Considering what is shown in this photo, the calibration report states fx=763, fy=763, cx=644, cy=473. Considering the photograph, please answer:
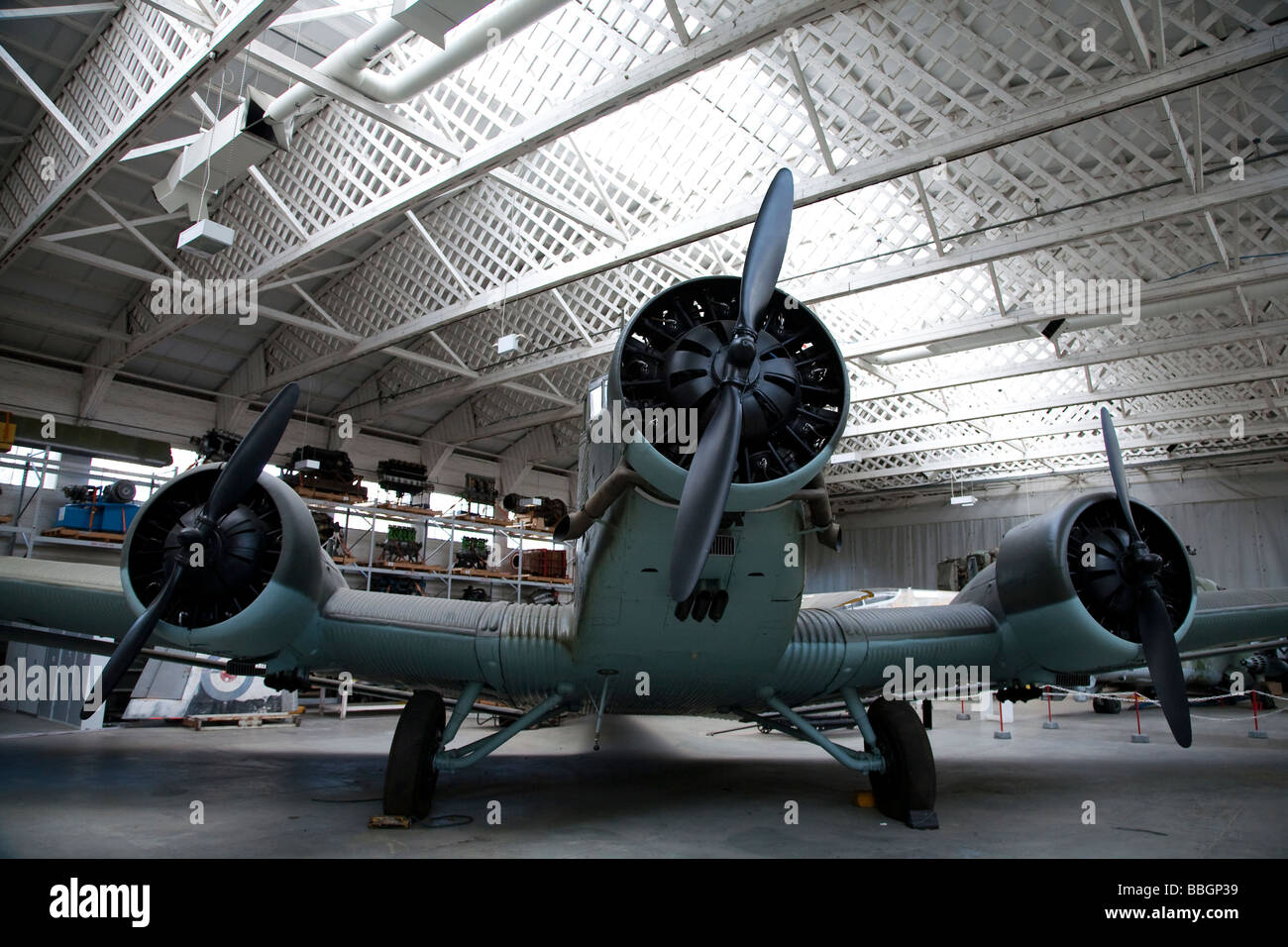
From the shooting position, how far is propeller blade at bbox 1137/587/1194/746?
5.93 metres

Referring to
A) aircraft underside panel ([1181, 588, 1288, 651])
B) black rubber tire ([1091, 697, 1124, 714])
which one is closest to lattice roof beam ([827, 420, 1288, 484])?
black rubber tire ([1091, 697, 1124, 714])

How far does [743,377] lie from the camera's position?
4453mm

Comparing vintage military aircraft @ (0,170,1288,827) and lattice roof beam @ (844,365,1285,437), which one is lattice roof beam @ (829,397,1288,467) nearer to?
lattice roof beam @ (844,365,1285,437)

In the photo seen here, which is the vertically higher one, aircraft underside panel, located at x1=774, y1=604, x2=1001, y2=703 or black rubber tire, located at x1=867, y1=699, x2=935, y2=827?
aircraft underside panel, located at x1=774, y1=604, x2=1001, y2=703

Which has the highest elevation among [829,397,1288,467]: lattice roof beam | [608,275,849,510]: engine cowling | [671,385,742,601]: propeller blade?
[829,397,1288,467]: lattice roof beam

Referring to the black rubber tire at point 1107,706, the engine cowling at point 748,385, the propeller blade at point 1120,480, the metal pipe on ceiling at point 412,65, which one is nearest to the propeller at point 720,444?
the engine cowling at point 748,385

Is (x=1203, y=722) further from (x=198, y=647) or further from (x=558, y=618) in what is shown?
(x=198, y=647)

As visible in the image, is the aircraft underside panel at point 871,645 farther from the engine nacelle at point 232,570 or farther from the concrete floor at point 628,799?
the engine nacelle at point 232,570

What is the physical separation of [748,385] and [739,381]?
0.13 metres

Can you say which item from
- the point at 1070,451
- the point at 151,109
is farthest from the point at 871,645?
the point at 1070,451

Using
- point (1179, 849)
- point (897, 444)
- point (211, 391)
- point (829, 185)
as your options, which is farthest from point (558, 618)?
point (897, 444)

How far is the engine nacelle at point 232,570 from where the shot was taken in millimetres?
5793

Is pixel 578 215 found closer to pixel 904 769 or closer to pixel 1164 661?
pixel 904 769

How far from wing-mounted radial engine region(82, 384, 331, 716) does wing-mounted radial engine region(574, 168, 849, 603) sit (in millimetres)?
2856
